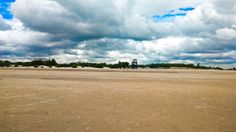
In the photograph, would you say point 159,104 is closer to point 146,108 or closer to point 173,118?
point 146,108

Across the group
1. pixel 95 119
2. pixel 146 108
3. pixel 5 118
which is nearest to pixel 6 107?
pixel 5 118

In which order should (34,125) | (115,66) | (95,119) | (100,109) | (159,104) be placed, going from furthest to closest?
(115,66) < (159,104) < (100,109) < (95,119) < (34,125)

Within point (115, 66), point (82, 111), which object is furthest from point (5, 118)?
point (115, 66)

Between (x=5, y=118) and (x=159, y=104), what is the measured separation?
23.9 feet

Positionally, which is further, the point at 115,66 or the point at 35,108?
the point at 115,66

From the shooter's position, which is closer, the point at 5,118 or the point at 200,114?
the point at 5,118

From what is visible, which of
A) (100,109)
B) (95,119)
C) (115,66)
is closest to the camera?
(95,119)

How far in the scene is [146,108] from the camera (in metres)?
12.2

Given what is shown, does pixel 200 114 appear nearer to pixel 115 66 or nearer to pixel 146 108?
pixel 146 108

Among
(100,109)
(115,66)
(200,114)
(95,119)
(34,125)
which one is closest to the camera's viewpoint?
(34,125)

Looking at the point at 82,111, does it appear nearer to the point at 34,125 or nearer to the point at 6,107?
the point at 34,125

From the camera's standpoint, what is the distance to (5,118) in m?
9.88

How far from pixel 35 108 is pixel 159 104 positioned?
20.0 feet

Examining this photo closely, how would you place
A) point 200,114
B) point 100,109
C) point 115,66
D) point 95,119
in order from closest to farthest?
point 95,119, point 200,114, point 100,109, point 115,66
